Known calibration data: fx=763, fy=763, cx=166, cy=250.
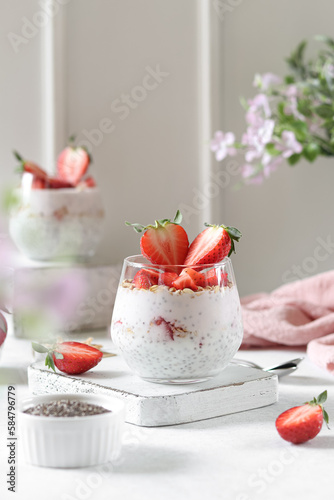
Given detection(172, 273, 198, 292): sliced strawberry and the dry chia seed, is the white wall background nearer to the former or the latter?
detection(172, 273, 198, 292): sliced strawberry

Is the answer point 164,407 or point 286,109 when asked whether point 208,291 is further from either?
point 286,109

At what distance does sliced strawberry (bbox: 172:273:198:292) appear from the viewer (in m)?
0.91

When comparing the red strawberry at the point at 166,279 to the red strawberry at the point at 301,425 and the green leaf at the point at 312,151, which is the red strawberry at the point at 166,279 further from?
the green leaf at the point at 312,151

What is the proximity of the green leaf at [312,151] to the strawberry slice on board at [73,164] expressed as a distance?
51 centimetres

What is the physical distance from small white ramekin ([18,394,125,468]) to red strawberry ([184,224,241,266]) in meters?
0.25

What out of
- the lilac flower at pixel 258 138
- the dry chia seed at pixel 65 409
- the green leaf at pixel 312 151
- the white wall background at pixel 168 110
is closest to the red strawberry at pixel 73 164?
the white wall background at pixel 168 110

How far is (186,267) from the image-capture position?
93 cm

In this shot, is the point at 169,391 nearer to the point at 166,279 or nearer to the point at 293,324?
the point at 166,279

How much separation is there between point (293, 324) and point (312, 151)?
19.1 inches

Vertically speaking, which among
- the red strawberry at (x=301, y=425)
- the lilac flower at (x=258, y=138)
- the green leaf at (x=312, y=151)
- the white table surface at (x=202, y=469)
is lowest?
the white table surface at (x=202, y=469)

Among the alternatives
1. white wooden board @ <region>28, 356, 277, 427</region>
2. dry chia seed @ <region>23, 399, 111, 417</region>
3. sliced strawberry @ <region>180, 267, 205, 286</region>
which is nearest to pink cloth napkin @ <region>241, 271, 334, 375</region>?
white wooden board @ <region>28, 356, 277, 427</region>

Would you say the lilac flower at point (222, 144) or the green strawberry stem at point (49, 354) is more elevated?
the lilac flower at point (222, 144)

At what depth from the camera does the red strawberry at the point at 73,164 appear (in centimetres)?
159

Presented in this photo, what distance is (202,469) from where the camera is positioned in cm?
75
